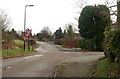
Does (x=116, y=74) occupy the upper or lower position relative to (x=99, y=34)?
lower

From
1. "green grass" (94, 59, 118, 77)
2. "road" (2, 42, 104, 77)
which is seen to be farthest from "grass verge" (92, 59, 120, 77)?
"road" (2, 42, 104, 77)

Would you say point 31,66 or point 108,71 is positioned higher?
point 108,71

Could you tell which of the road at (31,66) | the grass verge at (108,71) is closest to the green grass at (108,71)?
the grass verge at (108,71)

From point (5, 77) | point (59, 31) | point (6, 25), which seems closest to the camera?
point (5, 77)

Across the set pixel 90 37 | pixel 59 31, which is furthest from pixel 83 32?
pixel 59 31

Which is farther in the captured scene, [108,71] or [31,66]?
[31,66]

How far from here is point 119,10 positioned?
26.2 ft

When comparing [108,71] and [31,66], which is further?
[31,66]

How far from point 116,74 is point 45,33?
97.4 meters

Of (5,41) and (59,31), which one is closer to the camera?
(5,41)

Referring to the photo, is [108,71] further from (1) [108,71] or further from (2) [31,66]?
(2) [31,66]

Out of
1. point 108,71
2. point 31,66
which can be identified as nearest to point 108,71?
point 108,71

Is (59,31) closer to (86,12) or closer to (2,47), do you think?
(86,12)

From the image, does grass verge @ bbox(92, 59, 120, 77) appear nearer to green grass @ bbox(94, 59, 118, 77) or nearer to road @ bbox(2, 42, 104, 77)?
green grass @ bbox(94, 59, 118, 77)
